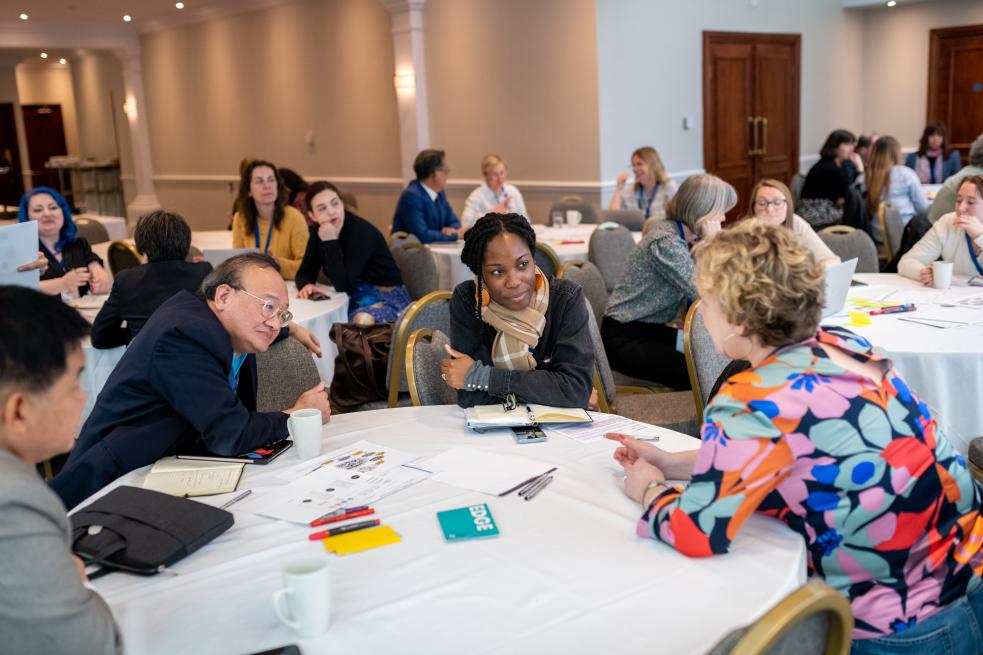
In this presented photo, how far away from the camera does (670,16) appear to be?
9.26 meters

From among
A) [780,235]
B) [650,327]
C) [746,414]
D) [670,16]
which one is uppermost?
[670,16]

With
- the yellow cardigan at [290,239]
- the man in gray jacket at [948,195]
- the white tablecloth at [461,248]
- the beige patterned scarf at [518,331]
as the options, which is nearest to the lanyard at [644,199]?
the white tablecloth at [461,248]

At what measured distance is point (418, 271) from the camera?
5301 mm

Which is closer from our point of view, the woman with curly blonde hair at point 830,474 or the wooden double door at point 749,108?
the woman with curly blonde hair at point 830,474

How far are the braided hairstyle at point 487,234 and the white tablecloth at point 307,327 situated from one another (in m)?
1.21

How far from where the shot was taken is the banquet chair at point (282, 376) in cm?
297

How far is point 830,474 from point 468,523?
69cm

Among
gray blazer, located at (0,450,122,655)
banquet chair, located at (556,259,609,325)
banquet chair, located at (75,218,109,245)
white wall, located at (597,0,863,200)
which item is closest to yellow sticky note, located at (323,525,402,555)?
gray blazer, located at (0,450,122,655)

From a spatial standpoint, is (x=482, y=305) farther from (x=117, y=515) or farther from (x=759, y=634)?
(x=759, y=634)

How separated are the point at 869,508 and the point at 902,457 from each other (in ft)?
0.37

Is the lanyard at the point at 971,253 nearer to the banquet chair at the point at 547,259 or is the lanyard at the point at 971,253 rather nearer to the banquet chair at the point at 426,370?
the banquet chair at the point at 547,259

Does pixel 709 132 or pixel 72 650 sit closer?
pixel 72 650

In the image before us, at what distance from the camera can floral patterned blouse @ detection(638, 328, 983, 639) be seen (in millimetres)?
1607

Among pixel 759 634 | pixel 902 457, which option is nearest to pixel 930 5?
pixel 902 457
